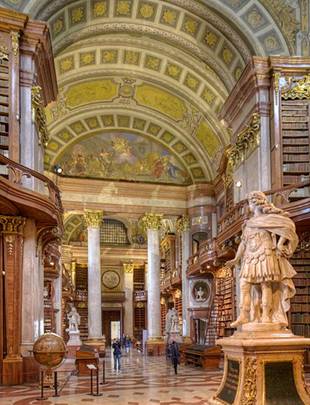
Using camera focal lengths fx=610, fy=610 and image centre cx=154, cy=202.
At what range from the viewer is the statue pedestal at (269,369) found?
20.5 feet

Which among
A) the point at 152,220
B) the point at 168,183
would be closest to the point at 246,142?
the point at 168,183

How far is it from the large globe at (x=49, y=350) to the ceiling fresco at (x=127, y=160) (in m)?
15.3

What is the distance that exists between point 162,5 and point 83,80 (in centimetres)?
515

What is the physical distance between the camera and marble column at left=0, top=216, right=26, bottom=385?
39.0ft

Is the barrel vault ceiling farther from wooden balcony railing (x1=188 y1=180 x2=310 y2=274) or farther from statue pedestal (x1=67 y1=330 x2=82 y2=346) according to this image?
statue pedestal (x1=67 y1=330 x2=82 y2=346)

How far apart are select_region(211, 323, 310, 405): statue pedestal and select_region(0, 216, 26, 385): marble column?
21.4 feet

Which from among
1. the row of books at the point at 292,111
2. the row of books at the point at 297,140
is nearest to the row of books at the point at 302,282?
the row of books at the point at 297,140

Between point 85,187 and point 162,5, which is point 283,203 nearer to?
point 162,5

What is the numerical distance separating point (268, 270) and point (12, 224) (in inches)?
284

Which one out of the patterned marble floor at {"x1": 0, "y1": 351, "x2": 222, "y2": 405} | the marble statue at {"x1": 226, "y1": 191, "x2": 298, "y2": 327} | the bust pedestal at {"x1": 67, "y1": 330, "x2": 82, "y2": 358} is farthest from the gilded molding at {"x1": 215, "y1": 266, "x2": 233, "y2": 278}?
the marble statue at {"x1": 226, "y1": 191, "x2": 298, "y2": 327}

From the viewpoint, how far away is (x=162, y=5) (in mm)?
18609

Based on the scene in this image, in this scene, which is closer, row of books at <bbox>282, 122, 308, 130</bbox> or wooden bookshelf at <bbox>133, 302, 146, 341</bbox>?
row of books at <bbox>282, 122, 308, 130</bbox>

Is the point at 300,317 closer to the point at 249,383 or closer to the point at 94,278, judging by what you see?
the point at 249,383

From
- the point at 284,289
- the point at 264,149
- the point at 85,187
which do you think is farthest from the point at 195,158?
the point at 284,289
